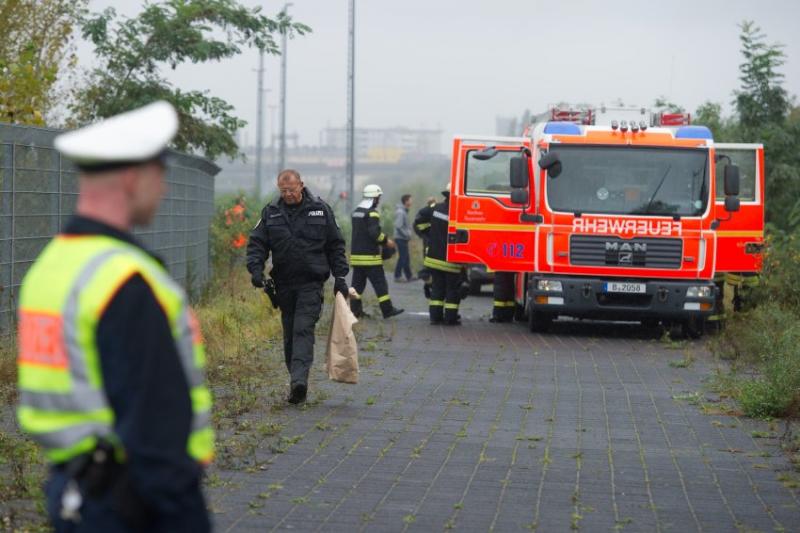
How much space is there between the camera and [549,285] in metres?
18.4

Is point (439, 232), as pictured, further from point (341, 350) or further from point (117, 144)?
point (117, 144)

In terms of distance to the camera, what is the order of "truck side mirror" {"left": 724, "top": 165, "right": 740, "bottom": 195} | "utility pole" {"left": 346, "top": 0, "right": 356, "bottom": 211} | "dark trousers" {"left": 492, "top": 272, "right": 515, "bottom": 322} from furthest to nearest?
Result: "utility pole" {"left": 346, "top": 0, "right": 356, "bottom": 211} < "dark trousers" {"left": 492, "top": 272, "right": 515, "bottom": 322} < "truck side mirror" {"left": 724, "top": 165, "right": 740, "bottom": 195}

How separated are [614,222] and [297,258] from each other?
8.02 meters

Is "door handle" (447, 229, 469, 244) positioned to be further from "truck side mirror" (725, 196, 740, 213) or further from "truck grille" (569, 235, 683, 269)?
"truck side mirror" (725, 196, 740, 213)

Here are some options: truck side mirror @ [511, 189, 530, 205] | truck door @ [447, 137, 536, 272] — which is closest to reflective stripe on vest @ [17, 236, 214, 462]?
truck side mirror @ [511, 189, 530, 205]

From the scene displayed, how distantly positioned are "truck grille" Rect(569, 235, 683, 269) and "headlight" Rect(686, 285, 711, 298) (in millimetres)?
343

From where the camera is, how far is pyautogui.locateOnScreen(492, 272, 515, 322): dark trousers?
68.1ft

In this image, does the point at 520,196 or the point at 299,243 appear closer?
the point at 299,243

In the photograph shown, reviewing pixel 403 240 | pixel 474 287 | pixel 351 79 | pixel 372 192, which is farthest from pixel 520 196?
pixel 351 79

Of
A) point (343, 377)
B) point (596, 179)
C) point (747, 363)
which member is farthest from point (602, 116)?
point (343, 377)

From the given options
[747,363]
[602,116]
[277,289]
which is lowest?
[747,363]

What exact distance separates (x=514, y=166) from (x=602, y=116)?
2.93 m

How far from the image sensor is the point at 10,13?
1845cm

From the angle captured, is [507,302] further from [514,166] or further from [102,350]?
[102,350]
